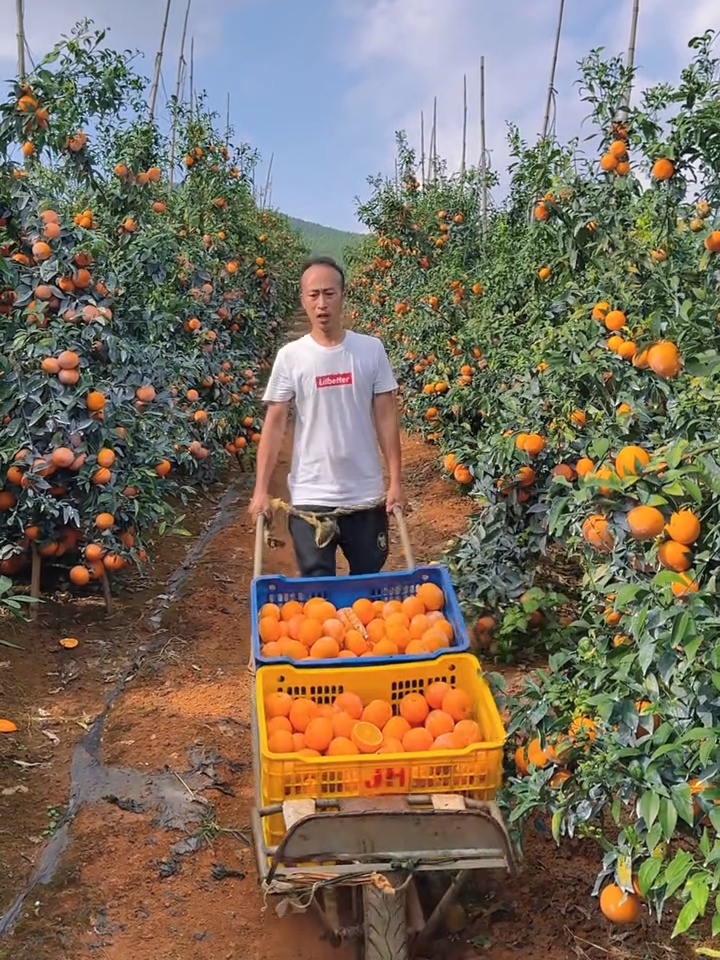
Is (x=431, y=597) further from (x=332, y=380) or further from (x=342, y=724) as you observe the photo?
(x=332, y=380)

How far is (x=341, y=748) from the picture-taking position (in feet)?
6.91

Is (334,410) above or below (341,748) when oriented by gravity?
above

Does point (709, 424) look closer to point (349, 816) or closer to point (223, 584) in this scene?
point (349, 816)

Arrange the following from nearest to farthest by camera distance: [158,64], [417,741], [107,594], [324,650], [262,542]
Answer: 1. [417,741]
2. [324,650]
3. [262,542]
4. [107,594]
5. [158,64]

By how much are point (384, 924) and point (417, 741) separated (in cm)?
40

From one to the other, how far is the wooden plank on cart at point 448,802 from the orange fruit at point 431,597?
78 cm

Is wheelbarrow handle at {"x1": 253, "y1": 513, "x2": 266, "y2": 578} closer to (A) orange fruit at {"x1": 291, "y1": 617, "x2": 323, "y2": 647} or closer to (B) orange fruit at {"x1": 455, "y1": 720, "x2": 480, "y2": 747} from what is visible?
(A) orange fruit at {"x1": 291, "y1": 617, "x2": 323, "y2": 647}

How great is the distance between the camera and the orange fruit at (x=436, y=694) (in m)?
2.31

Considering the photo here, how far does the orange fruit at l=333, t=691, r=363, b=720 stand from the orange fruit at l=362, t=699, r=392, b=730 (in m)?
0.02

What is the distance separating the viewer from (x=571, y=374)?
3.39 m

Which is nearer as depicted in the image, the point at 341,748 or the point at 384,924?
the point at 384,924

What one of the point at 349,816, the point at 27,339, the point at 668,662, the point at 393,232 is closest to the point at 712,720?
the point at 668,662

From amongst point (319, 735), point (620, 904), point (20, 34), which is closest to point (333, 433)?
point (319, 735)

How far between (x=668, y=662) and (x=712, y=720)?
5.3 inches
